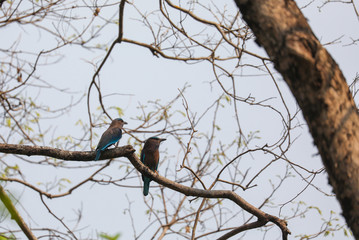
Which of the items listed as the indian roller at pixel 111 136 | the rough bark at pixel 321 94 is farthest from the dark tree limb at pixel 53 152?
the rough bark at pixel 321 94

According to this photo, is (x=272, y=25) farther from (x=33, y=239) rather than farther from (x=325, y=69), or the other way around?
(x=33, y=239)

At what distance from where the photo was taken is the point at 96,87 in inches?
185

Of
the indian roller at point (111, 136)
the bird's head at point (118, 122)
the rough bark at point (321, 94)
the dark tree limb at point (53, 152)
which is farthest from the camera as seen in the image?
the bird's head at point (118, 122)

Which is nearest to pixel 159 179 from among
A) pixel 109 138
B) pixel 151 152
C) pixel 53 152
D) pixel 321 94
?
pixel 53 152

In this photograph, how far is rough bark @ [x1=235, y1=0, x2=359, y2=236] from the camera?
1.78 metres

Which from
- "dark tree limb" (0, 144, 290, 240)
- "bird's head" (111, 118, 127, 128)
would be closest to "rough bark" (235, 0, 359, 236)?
"dark tree limb" (0, 144, 290, 240)

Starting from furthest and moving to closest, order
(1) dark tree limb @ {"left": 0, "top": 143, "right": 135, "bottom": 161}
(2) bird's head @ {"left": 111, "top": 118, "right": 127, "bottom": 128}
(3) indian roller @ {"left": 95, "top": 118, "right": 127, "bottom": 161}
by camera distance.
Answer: (2) bird's head @ {"left": 111, "top": 118, "right": 127, "bottom": 128} < (3) indian roller @ {"left": 95, "top": 118, "right": 127, "bottom": 161} < (1) dark tree limb @ {"left": 0, "top": 143, "right": 135, "bottom": 161}

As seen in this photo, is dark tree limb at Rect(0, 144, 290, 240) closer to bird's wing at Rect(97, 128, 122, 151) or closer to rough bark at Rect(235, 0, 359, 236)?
bird's wing at Rect(97, 128, 122, 151)

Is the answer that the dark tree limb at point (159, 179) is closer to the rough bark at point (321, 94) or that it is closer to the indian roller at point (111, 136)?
the indian roller at point (111, 136)

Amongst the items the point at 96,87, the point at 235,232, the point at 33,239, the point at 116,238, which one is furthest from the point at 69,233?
the point at 116,238

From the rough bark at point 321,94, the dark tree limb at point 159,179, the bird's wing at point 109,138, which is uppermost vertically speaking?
the bird's wing at point 109,138

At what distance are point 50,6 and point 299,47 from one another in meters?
5.17

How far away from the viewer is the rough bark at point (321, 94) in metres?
1.78

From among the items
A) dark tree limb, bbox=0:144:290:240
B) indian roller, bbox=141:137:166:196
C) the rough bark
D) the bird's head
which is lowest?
the rough bark
